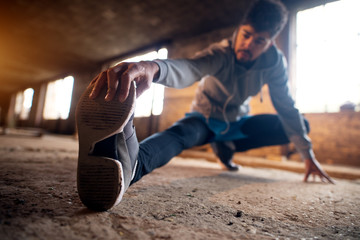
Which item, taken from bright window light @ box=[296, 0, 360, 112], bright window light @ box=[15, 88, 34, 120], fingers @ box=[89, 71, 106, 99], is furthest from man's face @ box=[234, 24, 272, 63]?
bright window light @ box=[15, 88, 34, 120]

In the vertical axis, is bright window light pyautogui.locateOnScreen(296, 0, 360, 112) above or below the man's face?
above

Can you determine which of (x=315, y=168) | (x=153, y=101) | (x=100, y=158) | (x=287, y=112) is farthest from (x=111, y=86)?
(x=153, y=101)

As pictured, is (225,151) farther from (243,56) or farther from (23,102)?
(23,102)

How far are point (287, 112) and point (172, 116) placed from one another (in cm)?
353

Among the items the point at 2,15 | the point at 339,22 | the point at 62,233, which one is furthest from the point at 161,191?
the point at 2,15

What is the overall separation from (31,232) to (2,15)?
746cm

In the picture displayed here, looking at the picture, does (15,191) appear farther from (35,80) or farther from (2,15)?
(35,80)

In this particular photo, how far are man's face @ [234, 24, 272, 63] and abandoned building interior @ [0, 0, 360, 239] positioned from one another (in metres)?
0.87

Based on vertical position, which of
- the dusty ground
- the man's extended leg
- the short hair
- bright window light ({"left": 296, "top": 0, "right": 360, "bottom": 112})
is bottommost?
the dusty ground

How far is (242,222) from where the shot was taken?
2.16 ft

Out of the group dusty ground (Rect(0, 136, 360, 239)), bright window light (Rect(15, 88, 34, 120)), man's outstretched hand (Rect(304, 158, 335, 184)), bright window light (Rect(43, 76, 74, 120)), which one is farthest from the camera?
bright window light (Rect(15, 88, 34, 120))

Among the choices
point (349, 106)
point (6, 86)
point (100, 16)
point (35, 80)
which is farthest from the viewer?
point (6, 86)

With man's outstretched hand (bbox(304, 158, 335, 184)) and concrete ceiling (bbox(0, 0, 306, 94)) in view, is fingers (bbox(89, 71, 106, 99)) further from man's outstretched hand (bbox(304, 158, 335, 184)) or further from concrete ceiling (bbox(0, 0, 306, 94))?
concrete ceiling (bbox(0, 0, 306, 94))

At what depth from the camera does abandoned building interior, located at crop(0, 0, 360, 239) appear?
0.59 m
